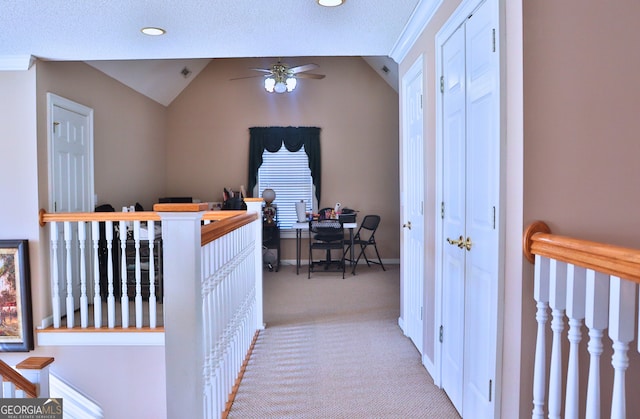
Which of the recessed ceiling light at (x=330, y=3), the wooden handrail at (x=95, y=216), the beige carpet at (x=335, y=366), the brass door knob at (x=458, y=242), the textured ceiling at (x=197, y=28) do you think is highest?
the textured ceiling at (x=197, y=28)

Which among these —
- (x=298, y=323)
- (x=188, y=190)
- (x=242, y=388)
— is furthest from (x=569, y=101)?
(x=188, y=190)

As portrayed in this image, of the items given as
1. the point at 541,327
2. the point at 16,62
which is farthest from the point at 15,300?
the point at 541,327

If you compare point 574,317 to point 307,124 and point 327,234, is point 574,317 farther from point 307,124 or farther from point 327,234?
point 307,124

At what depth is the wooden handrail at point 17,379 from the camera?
215 cm

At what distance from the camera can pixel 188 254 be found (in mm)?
1681

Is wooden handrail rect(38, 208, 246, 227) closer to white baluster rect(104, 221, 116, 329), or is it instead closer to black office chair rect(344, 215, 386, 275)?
white baluster rect(104, 221, 116, 329)

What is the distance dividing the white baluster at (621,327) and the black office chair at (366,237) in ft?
17.2

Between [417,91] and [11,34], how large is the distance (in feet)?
10.3

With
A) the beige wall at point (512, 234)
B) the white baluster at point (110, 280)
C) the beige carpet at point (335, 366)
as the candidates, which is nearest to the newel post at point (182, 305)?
the beige carpet at point (335, 366)

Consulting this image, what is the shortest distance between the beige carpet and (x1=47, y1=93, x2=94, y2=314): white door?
2.06m

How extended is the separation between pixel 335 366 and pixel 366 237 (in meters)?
4.22

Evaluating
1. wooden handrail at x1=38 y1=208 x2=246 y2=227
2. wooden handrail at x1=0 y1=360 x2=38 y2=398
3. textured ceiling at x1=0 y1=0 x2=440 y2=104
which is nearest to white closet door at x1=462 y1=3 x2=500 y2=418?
textured ceiling at x1=0 y1=0 x2=440 y2=104

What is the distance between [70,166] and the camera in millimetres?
4273

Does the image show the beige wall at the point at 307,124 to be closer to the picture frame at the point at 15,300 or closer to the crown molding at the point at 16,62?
the crown molding at the point at 16,62
